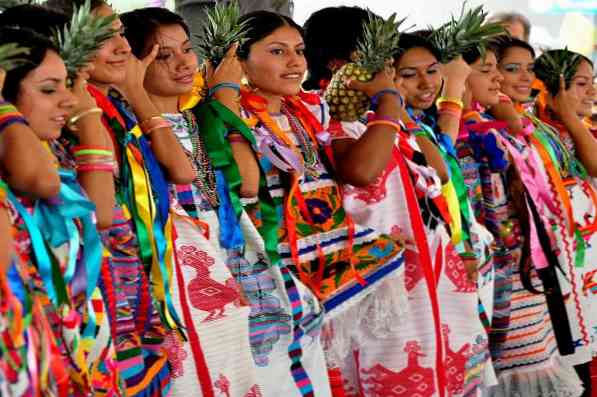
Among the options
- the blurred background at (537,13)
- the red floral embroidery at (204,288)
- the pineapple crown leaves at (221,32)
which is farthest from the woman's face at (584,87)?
the red floral embroidery at (204,288)

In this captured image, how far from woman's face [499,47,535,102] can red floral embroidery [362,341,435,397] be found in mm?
1436

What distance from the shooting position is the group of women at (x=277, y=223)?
2166mm

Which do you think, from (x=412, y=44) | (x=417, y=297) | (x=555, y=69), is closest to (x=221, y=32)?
(x=412, y=44)

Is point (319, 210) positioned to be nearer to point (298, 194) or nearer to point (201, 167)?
point (298, 194)

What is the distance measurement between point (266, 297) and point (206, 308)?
257mm

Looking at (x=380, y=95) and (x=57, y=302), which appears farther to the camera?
(x=380, y=95)

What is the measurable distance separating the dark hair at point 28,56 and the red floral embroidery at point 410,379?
1.52 metres

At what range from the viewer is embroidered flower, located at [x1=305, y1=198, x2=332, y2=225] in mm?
3039

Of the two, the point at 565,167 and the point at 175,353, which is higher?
the point at 565,167

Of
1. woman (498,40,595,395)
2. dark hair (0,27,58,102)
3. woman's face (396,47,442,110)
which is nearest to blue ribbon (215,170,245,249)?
dark hair (0,27,58,102)

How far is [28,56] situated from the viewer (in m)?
Answer: 2.16

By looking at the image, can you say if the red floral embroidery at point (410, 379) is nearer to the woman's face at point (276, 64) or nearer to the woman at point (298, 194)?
the woman at point (298, 194)

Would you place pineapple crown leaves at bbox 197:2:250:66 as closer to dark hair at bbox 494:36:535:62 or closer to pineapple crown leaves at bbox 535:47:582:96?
dark hair at bbox 494:36:535:62

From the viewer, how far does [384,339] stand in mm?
3184
